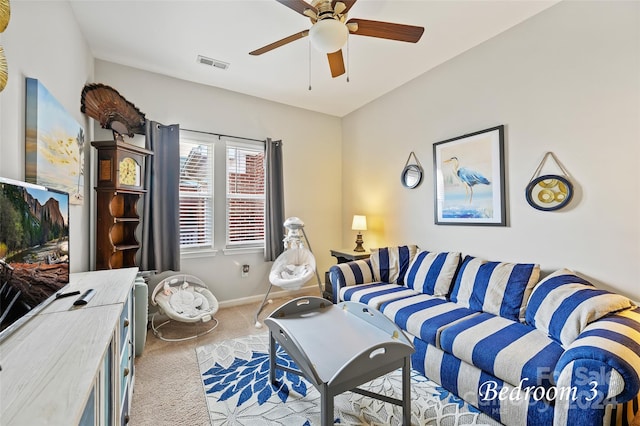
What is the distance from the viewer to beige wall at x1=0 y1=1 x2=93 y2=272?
4.22 feet

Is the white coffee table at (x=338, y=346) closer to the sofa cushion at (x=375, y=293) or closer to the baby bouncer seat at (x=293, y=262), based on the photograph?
the sofa cushion at (x=375, y=293)

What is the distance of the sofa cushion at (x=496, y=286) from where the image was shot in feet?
6.93

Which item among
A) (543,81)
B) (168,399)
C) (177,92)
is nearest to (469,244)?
(543,81)

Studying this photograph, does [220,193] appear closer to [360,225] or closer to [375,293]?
[360,225]

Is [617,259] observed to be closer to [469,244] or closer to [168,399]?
[469,244]

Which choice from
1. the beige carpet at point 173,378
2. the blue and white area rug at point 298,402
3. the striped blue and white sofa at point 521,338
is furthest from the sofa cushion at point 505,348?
the beige carpet at point 173,378

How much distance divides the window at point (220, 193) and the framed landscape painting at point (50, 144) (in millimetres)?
1259

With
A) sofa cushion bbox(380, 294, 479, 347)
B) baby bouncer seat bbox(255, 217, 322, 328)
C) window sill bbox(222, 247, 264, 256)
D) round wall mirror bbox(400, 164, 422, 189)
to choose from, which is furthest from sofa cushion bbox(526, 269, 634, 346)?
window sill bbox(222, 247, 264, 256)

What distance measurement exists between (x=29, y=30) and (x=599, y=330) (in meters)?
3.42

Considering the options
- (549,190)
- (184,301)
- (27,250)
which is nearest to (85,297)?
(27,250)

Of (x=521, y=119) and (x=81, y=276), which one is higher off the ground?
(x=521, y=119)

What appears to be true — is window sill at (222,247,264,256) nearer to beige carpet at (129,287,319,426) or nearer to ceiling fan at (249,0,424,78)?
beige carpet at (129,287,319,426)

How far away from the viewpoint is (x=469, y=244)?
2.82 meters

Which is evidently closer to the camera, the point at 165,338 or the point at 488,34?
the point at 488,34
